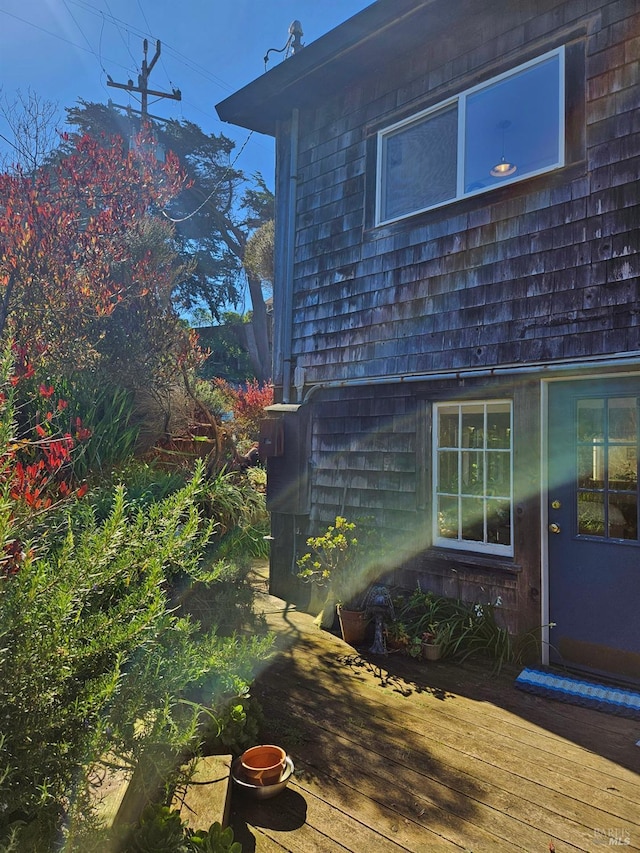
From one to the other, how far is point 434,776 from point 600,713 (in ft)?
4.14

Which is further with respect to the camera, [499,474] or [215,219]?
[215,219]

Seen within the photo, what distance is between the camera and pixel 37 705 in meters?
1.38

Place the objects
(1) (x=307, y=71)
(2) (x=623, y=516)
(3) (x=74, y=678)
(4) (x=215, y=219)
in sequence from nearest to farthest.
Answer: (3) (x=74, y=678) < (2) (x=623, y=516) < (1) (x=307, y=71) < (4) (x=215, y=219)

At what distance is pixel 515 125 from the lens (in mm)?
4039

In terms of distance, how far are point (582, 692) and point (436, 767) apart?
133cm

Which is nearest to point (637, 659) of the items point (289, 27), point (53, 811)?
point (53, 811)

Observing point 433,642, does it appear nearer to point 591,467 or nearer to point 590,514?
point 590,514

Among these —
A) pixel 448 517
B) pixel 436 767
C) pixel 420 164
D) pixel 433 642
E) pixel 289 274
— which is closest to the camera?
pixel 436 767

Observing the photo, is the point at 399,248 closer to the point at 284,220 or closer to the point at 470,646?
the point at 284,220

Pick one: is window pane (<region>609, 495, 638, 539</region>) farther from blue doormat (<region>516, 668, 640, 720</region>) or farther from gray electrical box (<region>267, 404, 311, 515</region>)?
gray electrical box (<region>267, 404, 311, 515</region>)

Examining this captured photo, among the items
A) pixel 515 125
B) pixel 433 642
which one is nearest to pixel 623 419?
pixel 433 642

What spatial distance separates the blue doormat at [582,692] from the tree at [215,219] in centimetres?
1491

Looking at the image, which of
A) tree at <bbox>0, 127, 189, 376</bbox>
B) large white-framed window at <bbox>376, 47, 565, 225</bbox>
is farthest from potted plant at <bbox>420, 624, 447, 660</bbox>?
tree at <bbox>0, 127, 189, 376</bbox>

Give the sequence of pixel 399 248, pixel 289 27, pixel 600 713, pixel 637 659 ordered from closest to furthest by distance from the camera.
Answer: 1. pixel 600 713
2. pixel 637 659
3. pixel 399 248
4. pixel 289 27
